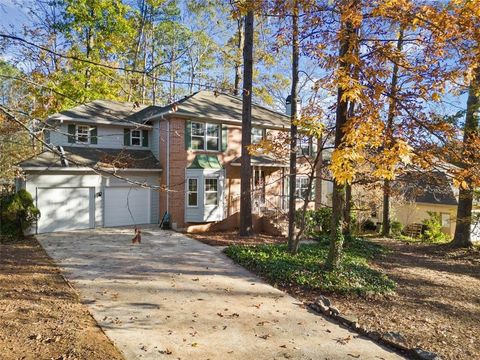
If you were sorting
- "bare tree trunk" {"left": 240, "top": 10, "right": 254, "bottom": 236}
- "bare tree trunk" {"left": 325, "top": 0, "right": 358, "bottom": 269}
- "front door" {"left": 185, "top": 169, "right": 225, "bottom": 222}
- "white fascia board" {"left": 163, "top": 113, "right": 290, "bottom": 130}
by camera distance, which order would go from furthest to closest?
"front door" {"left": 185, "top": 169, "right": 225, "bottom": 222}
"white fascia board" {"left": 163, "top": 113, "right": 290, "bottom": 130}
"bare tree trunk" {"left": 240, "top": 10, "right": 254, "bottom": 236}
"bare tree trunk" {"left": 325, "top": 0, "right": 358, "bottom": 269}

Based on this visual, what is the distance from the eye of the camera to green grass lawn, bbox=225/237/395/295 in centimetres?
873

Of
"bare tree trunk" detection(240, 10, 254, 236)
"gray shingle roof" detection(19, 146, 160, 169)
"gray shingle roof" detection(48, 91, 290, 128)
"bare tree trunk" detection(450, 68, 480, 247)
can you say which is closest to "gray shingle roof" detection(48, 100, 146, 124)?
"gray shingle roof" detection(48, 91, 290, 128)

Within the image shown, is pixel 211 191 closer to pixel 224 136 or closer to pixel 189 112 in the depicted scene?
pixel 224 136

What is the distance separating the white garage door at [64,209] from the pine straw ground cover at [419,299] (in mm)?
8042

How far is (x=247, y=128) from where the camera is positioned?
15.8 meters

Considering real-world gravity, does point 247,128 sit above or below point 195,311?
above

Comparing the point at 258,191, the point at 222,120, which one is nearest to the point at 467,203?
the point at 258,191

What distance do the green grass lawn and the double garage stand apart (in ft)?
20.8

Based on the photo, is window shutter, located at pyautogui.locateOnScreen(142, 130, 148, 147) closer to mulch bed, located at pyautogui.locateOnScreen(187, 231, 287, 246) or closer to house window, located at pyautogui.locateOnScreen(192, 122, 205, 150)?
house window, located at pyautogui.locateOnScreen(192, 122, 205, 150)

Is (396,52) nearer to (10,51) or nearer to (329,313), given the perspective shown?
(329,313)

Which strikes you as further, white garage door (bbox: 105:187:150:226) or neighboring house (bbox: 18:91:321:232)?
white garage door (bbox: 105:187:150:226)

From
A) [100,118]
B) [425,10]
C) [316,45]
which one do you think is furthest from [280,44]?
[100,118]

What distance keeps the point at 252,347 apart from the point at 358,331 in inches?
83.4

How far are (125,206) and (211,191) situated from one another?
4.24 m
